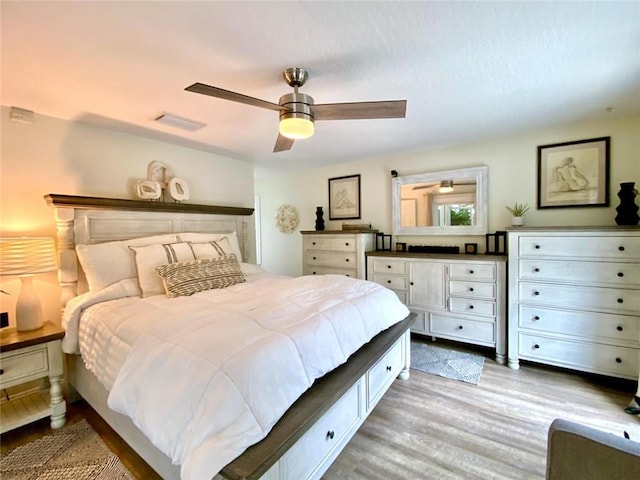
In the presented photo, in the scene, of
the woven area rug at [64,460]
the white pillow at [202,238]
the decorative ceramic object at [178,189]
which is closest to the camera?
the woven area rug at [64,460]

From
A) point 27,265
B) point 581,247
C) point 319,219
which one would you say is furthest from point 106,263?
point 581,247

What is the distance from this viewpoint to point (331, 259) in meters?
4.09

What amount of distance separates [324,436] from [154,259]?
195 cm

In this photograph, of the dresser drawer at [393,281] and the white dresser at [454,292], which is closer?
the white dresser at [454,292]

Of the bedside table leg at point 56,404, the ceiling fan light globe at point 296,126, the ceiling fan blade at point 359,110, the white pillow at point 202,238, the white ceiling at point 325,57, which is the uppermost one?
the white ceiling at point 325,57

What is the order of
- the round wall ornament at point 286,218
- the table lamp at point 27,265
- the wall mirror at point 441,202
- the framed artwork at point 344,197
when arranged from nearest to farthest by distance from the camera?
the table lamp at point 27,265, the wall mirror at point 441,202, the framed artwork at point 344,197, the round wall ornament at point 286,218

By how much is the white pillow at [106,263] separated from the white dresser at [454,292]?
2697 millimetres

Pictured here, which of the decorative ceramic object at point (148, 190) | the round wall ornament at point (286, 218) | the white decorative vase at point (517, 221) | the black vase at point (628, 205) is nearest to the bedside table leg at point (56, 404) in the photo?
the decorative ceramic object at point (148, 190)

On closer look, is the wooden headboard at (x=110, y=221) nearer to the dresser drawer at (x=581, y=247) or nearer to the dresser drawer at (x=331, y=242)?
the dresser drawer at (x=331, y=242)

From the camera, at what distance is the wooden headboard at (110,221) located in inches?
94.6

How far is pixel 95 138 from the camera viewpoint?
2703mm

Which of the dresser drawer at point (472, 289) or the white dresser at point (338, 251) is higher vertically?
the white dresser at point (338, 251)

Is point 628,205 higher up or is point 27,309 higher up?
point 628,205

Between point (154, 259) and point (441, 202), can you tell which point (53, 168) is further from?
point (441, 202)
